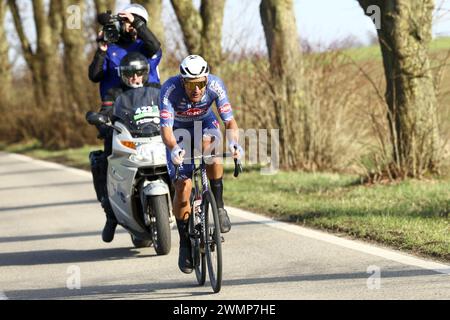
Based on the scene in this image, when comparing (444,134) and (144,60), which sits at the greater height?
(144,60)

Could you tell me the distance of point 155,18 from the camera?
2002 centimetres

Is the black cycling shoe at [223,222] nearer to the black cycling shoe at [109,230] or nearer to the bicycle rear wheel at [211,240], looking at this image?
the bicycle rear wheel at [211,240]

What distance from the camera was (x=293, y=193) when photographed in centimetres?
1259

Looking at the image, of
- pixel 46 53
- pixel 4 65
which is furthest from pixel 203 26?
pixel 4 65

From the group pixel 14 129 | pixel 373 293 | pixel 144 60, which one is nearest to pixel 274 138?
pixel 144 60

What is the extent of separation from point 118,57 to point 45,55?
74.8ft

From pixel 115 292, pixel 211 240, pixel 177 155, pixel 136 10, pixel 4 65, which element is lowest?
pixel 115 292

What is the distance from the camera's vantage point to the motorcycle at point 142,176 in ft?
28.7

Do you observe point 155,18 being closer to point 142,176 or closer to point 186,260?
point 142,176

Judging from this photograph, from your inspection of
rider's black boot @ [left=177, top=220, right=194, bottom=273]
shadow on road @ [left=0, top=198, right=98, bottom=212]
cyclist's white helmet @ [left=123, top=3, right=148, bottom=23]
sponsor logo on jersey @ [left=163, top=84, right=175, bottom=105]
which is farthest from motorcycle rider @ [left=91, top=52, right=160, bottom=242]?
shadow on road @ [left=0, top=198, right=98, bottom=212]

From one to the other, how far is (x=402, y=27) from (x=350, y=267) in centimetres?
528

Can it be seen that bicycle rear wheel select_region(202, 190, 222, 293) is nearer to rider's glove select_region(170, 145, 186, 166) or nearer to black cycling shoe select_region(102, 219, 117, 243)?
rider's glove select_region(170, 145, 186, 166)

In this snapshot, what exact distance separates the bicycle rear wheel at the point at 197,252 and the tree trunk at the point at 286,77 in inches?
321
